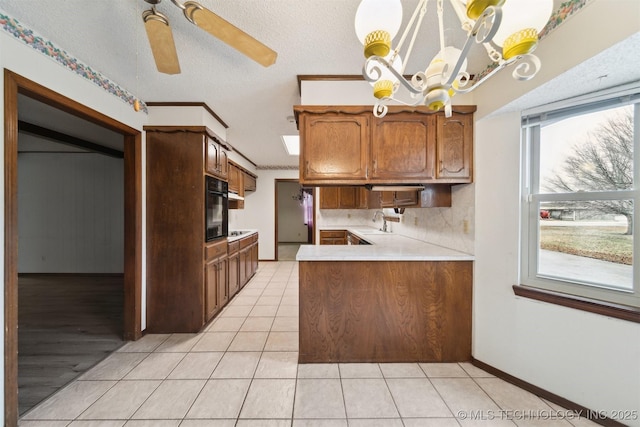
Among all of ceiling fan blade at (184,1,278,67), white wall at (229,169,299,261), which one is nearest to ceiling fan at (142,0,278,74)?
ceiling fan blade at (184,1,278,67)

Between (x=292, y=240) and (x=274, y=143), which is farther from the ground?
→ (x=274, y=143)

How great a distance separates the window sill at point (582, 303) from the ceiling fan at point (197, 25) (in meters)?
2.30

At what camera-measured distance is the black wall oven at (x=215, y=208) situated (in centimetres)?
261

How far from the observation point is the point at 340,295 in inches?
79.7

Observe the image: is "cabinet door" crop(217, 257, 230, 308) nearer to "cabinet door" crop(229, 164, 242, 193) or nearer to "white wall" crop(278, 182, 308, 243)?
"cabinet door" crop(229, 164, 242, 193)

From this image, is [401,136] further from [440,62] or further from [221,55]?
[221,55]

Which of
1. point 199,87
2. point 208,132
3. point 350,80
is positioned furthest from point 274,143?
point 350,80

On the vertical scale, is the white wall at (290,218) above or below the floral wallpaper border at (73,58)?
below

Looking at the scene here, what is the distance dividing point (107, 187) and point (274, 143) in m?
3.41

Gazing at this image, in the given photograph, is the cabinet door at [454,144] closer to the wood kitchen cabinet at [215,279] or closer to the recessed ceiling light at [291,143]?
the recessed ceiling light at [291,143]

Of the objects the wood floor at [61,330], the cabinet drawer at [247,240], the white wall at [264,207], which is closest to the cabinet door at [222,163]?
the cabinet drawer at [247,240]

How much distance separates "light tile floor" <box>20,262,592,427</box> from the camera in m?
1.49

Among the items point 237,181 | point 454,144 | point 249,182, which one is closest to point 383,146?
point 454,144

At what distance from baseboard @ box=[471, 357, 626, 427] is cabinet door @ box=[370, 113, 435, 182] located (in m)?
1.59
